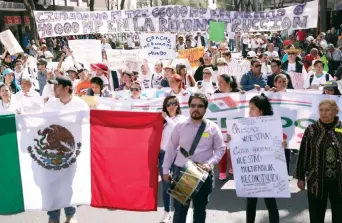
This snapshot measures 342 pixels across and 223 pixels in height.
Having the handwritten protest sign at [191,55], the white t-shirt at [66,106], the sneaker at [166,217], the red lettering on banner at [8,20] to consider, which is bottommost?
the sneaker at [166,217]

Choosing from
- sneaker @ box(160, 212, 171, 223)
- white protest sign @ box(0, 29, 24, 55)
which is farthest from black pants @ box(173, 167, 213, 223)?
white protest sign @ box(0, 29, 24, 55)

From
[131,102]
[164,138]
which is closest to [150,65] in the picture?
[131,102]

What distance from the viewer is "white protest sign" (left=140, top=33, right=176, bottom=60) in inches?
536

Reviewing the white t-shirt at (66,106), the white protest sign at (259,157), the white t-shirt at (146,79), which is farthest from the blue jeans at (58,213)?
the white t-shirt at (146,79)

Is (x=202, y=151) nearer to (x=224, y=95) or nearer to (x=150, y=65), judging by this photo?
(x=224, y=95)

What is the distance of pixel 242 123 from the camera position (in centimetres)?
569

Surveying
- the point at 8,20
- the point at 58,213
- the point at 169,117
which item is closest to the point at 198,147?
the point at 169,117

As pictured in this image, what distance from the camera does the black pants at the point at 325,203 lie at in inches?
197

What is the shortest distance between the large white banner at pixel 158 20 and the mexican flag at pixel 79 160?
897 centimetres

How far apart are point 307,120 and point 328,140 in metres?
2.67

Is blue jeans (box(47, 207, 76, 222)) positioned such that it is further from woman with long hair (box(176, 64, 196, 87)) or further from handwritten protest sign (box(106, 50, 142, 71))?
handwritten protest sign (box(106, 50, 142, 71))

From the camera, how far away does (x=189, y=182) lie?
4.96 meters

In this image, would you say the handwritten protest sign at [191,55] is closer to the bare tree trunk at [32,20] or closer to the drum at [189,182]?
the drum at [189,182]

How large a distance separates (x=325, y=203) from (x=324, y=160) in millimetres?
456
